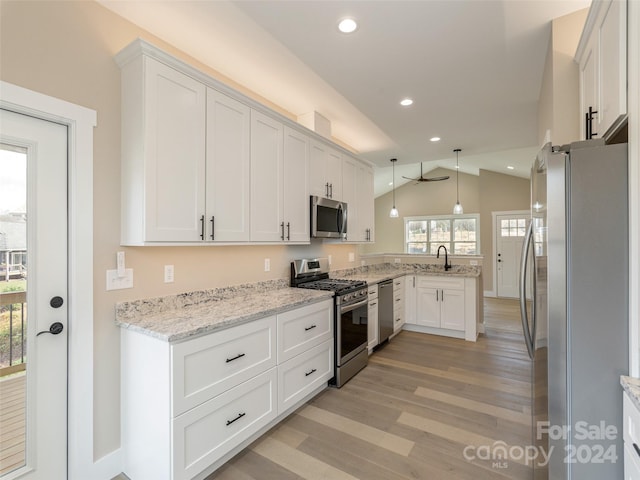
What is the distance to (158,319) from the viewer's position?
1.86 m

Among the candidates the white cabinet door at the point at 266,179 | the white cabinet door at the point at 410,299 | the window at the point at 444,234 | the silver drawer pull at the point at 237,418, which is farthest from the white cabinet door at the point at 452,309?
the window at the point at 444,234

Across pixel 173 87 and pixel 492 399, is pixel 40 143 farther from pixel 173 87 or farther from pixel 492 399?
pixel 492 399

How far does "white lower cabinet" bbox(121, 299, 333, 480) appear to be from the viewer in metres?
1.60

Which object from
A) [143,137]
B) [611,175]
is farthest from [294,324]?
[611,175]

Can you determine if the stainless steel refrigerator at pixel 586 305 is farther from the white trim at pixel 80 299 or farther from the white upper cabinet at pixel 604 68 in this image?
the white trim at pixel 80 299

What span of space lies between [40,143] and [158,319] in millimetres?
1141

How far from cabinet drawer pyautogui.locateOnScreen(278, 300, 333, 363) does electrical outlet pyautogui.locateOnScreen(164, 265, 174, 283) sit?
32.2 inches

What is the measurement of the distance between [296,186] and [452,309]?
118 inches

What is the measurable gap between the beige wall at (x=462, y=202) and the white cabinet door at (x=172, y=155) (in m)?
6.57

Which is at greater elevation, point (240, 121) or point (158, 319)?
point (240, 121)

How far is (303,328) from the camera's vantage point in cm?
251

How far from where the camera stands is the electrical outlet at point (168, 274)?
214cm

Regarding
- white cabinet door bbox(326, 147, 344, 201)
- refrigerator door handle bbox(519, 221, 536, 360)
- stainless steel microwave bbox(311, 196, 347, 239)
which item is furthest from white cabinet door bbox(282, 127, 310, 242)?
refrigerator door handle bbox(519, 221, 536, 360)

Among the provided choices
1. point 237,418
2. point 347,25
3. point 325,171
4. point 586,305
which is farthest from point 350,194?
point 586,305
